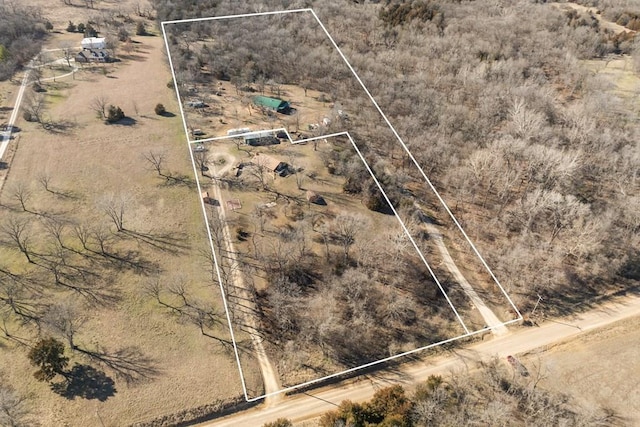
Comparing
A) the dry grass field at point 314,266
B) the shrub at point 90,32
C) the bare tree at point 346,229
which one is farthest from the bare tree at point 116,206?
the shrub at point 90,32

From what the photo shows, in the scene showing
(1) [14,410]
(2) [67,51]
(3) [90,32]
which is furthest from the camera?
(3) [90,32]

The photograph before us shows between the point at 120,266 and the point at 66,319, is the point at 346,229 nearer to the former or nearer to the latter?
the point at 120,266

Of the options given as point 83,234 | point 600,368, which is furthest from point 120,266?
point 600,368

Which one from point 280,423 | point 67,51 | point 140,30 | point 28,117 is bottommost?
point 280,423

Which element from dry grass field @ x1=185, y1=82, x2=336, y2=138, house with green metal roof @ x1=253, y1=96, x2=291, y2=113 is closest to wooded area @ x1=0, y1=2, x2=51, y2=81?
dry grass field @ x1=185, y1=82, x2=336, y2=138

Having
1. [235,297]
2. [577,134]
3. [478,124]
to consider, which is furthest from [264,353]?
[577,134]
